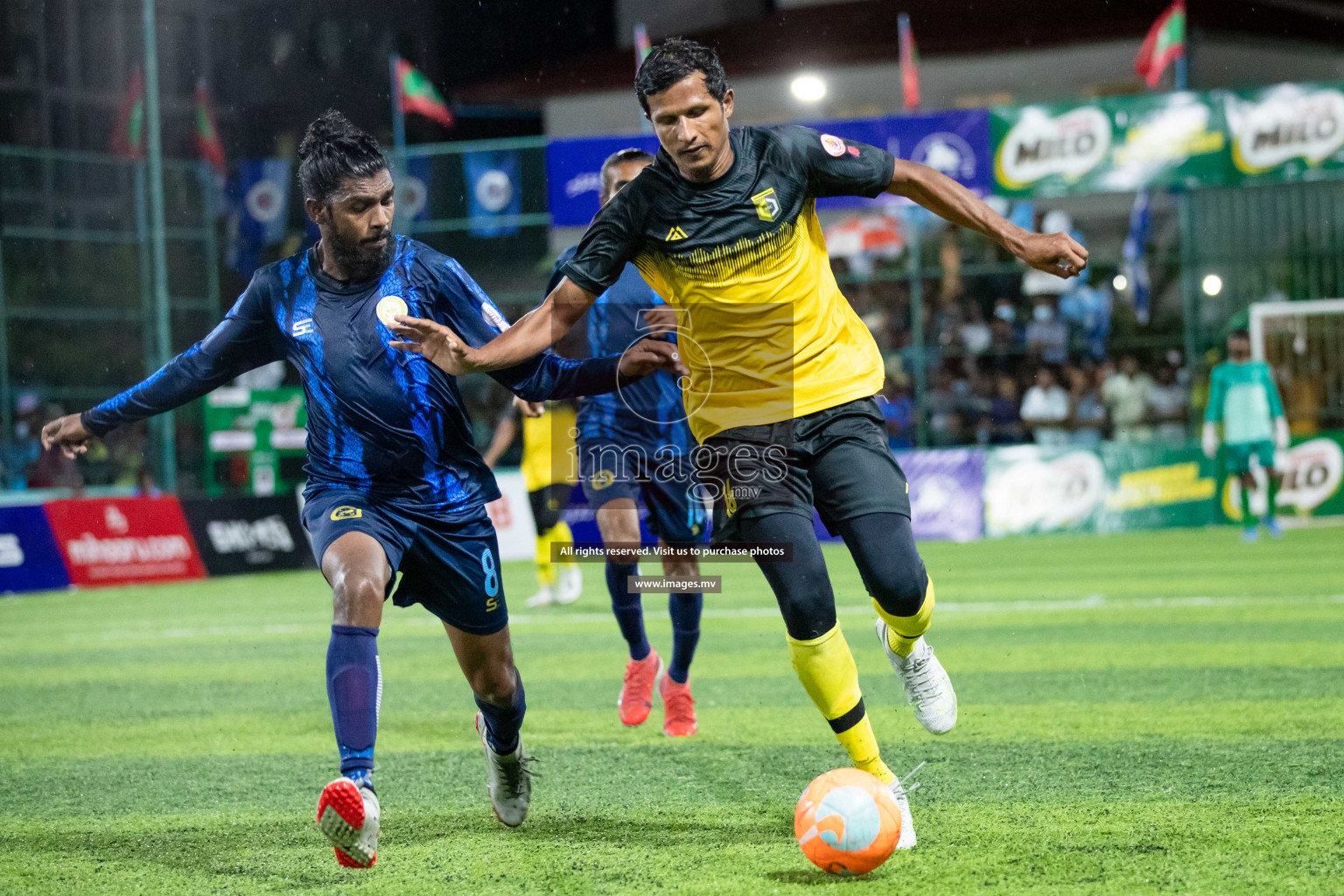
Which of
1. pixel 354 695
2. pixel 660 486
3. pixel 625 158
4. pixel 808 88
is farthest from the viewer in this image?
A: pixel 808 88

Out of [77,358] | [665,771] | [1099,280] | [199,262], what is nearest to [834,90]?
[1099,280]

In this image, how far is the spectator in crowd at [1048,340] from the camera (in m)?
20.0

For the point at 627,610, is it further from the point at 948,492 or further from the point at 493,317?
the point at 948,492

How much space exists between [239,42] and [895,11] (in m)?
20.9

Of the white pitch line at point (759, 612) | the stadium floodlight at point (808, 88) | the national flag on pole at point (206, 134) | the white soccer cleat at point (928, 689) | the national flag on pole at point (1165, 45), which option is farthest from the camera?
the stadium floodlight at point (808, 88)

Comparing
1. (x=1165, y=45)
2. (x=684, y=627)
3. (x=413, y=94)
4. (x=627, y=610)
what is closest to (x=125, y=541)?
(x=413, y=94)

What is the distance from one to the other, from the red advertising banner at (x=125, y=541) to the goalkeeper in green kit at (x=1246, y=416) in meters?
12.0

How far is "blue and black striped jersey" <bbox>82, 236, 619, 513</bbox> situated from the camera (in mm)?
4434

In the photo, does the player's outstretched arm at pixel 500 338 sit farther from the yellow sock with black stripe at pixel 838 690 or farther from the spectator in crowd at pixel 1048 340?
the spectator in crowd at pixel 1048 340

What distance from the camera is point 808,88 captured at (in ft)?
89.8

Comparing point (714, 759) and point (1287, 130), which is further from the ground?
point (1287, 130)

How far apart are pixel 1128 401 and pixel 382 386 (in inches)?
651

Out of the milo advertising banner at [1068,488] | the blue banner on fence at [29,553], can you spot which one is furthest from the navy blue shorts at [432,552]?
the milo advertising banner at [1068,488]

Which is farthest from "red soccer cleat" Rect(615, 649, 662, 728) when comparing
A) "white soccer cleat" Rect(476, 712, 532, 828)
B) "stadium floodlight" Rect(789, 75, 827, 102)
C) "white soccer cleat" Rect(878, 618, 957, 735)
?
"stadium floodlight" Rect(789, 75, 827, 102)
